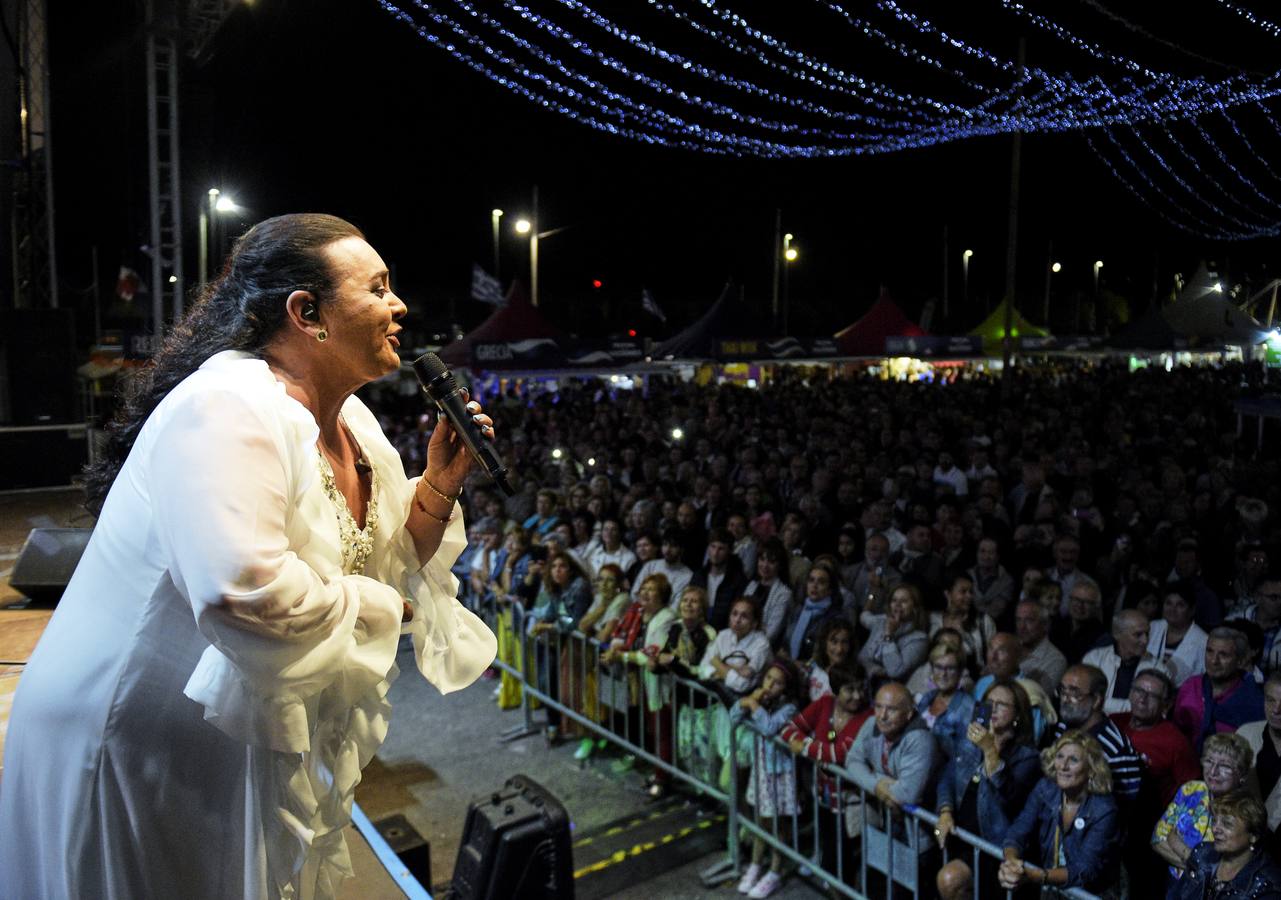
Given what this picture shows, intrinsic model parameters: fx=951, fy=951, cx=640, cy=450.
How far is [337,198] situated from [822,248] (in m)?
37.4

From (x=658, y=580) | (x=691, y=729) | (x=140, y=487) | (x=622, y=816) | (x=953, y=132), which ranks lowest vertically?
(x=622, y=816)

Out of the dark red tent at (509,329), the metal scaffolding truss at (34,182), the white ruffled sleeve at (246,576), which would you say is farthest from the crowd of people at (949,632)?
the metal scaffolding truss at (34,182)

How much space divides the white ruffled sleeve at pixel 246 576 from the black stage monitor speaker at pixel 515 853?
9.06 feet

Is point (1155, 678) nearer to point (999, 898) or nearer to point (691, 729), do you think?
point (999, 898)

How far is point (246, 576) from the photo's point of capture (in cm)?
107

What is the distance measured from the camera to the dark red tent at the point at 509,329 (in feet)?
53.7

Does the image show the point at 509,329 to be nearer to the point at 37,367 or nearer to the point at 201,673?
the point at 37,367

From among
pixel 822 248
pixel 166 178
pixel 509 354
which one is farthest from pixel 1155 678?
pixel 822 248

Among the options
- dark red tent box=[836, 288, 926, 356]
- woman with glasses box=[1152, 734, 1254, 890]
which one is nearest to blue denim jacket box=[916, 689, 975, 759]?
woman with glasses box=[1152, 734, 1254, 890]

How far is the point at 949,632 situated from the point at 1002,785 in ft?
2.94

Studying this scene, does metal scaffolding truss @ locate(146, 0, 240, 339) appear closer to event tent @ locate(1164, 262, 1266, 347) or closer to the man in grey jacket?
the man in grey jacket

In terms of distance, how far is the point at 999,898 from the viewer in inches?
147

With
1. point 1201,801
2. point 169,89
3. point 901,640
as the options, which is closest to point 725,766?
point 901,640

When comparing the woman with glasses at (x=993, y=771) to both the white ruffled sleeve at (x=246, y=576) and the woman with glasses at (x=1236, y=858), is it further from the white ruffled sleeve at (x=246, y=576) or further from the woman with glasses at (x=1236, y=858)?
the white ruffled sleeve at (x=246, y=576)
